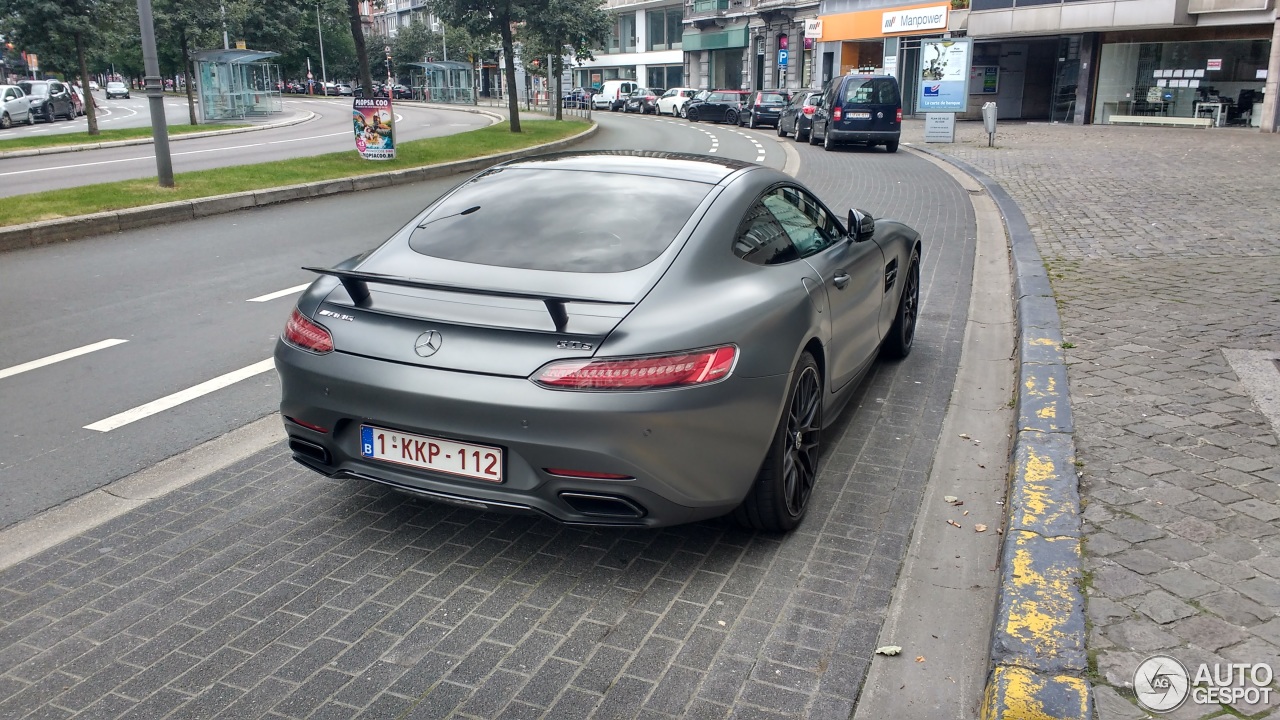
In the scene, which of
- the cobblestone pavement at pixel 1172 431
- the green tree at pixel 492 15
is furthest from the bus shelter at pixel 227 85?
the cobblestone pavement at pixel 1172 431

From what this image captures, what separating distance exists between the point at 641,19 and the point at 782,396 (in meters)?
73.2

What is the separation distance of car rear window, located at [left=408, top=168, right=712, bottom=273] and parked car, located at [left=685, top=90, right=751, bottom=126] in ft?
124

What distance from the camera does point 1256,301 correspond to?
7.68 m

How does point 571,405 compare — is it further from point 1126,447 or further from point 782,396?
point 1126,447

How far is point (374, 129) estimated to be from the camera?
18.1 metres

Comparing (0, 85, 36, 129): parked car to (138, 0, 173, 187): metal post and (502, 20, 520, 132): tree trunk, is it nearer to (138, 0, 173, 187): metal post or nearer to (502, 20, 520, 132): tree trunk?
(502, 20, 520, 132): tree trunk

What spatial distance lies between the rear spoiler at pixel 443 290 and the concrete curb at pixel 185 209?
8.40 m

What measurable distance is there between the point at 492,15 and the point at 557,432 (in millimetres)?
26387

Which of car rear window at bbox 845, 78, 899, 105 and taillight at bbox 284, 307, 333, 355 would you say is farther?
car rear window at bbox 845, 78, 899, 105

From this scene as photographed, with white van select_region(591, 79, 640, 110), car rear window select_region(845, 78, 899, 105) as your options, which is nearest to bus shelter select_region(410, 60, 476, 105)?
white van select_region(591, 79, 640, 110)

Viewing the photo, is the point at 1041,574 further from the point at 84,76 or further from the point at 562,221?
the point at 84,76

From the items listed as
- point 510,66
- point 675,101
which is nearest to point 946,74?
point 510,66

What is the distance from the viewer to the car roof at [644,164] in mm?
4668

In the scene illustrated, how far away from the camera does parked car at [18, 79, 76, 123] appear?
38.5m
